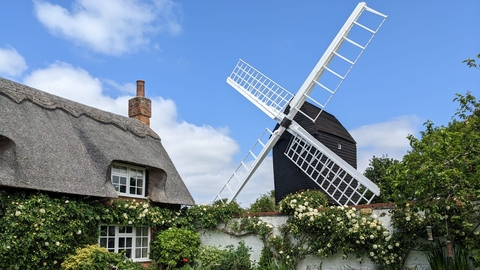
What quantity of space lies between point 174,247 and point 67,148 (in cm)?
426

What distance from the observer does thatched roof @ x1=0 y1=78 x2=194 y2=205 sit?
10.0m

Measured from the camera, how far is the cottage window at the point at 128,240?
12.0m

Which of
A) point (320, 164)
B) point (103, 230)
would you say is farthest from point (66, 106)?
point (320, 164)

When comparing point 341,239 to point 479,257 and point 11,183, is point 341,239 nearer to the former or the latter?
point 479,257

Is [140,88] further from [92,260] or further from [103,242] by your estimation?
[92,260]

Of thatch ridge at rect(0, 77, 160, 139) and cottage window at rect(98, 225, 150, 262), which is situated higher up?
thatch ridge at rect(0, 77, 160, 139)

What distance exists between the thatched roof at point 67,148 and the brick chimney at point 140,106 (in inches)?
80.6

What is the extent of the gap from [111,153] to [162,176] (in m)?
1.99

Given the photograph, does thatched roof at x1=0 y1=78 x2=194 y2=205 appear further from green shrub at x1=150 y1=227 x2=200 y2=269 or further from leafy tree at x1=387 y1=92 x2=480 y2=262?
leafy tree at x1=387 y1=92 x2=480 y2=262

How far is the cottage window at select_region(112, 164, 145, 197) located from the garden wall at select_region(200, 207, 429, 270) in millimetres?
2696

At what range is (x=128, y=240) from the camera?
12.7 meters

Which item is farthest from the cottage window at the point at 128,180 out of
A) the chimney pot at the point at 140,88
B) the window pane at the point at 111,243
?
the chimney pot at the point at 140,88

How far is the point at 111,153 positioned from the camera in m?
12.1

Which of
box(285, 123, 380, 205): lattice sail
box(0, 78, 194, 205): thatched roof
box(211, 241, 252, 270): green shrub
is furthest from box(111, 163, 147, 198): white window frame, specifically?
box(285, 123, 380, 205): lattice sail
